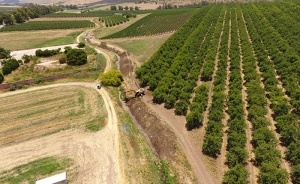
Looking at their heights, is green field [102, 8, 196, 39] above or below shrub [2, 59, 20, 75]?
above

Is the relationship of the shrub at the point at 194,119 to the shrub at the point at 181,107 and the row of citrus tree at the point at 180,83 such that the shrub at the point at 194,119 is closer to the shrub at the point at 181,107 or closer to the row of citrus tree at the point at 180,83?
the shrub at the point at 181,107

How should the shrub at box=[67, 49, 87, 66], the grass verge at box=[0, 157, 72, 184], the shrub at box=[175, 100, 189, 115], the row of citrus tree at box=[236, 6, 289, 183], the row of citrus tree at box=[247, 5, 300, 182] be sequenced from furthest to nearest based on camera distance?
the shrub at box=[67, 49, 87, 66], the shrub at box=[175, 100, 189, 115], the row of citrus tree at box=[247, 5, 300, 182], the grass verge at box=[0, 157, 72, 184], the row of citrus tree at box=[236, 6, 289, 183]

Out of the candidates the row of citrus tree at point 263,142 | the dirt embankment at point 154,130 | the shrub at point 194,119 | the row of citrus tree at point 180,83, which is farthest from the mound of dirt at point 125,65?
the row of citrus tree at point 263,142

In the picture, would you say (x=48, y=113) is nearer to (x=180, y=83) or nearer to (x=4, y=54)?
(x=180, y=83)

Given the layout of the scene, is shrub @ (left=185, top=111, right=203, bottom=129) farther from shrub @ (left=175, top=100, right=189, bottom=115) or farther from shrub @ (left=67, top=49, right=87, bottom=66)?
shrub @ (left=67, top=49, right=87, bottom=66)

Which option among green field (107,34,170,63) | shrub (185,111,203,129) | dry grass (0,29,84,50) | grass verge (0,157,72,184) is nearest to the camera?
grass verge (0,157,72,184)

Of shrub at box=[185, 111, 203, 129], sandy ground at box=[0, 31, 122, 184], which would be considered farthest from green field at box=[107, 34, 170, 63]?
sandy ground at box=[0, 31, 122, 184]

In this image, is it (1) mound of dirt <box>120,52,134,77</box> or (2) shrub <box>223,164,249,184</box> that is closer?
(2) shrub <box>223,164,249,184</box>

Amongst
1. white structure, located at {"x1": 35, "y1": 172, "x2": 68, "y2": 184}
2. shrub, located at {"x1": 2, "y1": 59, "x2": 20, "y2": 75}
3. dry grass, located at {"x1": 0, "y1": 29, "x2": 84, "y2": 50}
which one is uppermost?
dry grass, located at {"x1": 0, "y1": 29, "x2": 84, "y2": 50}
